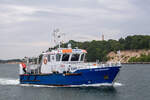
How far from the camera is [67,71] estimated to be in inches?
1202

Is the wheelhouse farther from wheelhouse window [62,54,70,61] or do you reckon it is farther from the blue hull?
the blue hull

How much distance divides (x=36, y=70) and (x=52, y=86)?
4184mm

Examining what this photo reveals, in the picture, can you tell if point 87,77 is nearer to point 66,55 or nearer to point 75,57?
point 75,57

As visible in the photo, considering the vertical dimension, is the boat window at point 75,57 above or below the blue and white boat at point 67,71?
above

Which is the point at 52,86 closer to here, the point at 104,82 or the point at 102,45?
the point at 104,82

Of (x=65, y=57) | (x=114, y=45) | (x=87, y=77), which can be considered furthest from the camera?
(x=114, y=45)

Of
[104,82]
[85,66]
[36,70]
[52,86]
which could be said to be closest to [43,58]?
[36,70]

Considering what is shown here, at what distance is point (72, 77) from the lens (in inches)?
1185

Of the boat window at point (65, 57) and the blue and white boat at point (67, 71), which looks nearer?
the blue and white boat at point (67, 71)

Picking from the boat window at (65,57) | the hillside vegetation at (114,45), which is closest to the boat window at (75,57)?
the boat window at (65,57)

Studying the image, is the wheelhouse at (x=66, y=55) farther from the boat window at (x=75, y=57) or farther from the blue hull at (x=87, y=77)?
the blue hull at (x=87, y=77)

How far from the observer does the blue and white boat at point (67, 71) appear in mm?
29516

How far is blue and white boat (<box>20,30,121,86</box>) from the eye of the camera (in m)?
29.5

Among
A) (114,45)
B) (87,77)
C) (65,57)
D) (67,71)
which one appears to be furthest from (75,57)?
(114,45)
